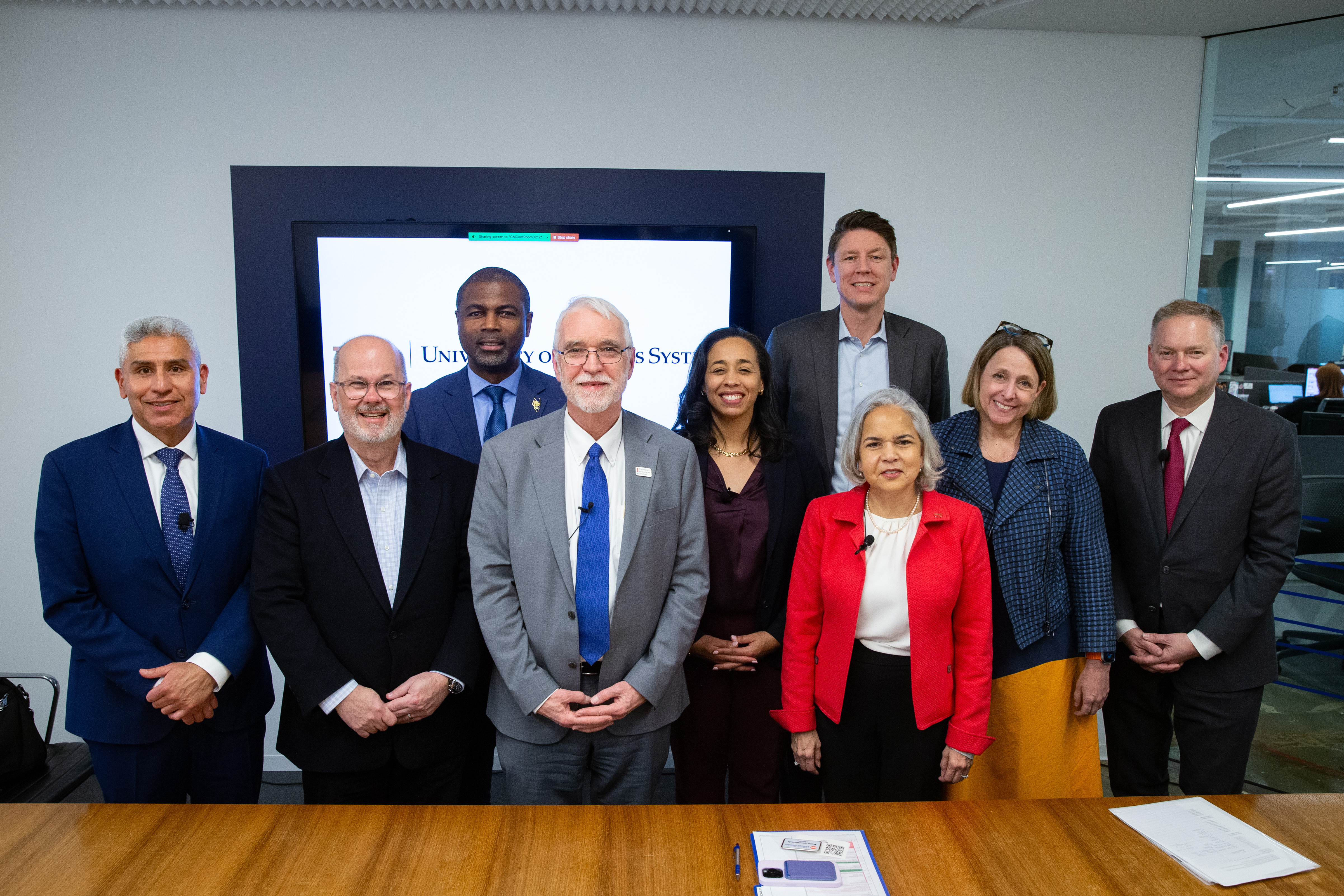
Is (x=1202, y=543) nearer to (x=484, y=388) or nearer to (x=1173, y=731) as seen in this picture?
(x=1173, y=731)

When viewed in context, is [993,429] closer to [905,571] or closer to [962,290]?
[905,571]

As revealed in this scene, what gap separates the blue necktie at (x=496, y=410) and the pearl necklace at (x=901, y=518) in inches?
61.1

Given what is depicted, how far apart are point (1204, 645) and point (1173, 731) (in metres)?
0.42

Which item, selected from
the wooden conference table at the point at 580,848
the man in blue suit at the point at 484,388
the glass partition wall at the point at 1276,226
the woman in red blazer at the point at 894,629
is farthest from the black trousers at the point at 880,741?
the glass partition wall at the point at 1276,226

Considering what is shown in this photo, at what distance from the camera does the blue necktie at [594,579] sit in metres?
2.02

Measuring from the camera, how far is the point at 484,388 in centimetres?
307

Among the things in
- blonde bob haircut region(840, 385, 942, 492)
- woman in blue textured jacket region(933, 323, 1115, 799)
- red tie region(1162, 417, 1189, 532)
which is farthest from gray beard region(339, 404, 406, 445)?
red tie region(1162, 417, 1189, 532)

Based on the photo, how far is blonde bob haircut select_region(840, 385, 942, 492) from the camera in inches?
84.4

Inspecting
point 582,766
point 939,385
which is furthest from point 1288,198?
point 582,766

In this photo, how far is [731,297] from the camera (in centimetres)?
335

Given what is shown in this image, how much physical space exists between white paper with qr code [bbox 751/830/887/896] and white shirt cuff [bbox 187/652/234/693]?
1.52m

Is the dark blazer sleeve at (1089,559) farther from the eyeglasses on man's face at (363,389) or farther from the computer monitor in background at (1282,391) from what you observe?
the computer monitor in background at (1282,391)

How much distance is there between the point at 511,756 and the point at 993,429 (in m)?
1.76

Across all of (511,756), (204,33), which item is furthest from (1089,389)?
(204,33)
